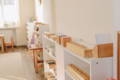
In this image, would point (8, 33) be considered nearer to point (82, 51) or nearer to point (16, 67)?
point (16, 67)

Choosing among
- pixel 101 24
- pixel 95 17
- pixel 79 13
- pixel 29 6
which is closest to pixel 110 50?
pixel 101 24

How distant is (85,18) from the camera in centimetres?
215

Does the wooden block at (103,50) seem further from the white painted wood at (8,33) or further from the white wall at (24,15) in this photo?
the white painted wood at (8,33)

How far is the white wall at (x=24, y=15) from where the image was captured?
8.05 metres

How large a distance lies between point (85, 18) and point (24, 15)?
6.26 m

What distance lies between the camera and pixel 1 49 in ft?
25.9

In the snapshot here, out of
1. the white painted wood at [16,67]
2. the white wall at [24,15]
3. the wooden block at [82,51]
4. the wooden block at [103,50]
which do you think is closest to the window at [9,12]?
the white wall at [24,15]

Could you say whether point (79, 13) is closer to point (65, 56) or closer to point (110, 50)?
point (65, 56)

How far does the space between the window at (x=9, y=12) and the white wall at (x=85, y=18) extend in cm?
518

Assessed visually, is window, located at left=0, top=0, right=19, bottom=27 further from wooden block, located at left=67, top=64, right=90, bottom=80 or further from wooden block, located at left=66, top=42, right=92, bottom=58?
wooden block, located at left=66, top=42, right=92, bottom=58

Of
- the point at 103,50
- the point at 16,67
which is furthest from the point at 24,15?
the point at 103,50

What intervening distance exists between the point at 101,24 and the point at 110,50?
27cm

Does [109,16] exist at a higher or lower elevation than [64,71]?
higher

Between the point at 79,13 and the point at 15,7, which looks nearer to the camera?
the point at 79,13
